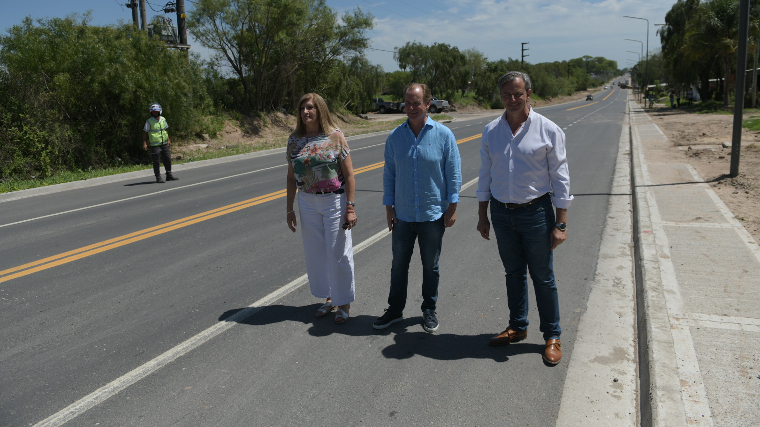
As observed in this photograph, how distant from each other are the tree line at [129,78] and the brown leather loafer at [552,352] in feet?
51.4

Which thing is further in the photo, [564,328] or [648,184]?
[648,184]

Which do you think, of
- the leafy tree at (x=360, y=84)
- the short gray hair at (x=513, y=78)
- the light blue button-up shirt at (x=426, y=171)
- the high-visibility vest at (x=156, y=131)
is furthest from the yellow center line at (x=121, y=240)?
the leafy tree at (x=360, y=84)

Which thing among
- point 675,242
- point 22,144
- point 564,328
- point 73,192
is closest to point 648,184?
point 675,242

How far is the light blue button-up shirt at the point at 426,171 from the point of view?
4121mm

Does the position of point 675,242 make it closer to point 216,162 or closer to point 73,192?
point 73,192

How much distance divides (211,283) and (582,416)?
392cm

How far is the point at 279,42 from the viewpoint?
96.5ft

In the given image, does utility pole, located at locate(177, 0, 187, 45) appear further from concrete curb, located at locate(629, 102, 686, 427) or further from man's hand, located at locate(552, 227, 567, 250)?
man's hand, located at locate(552, 227, 567, 250)

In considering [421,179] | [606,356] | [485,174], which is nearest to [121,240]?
[421,179]

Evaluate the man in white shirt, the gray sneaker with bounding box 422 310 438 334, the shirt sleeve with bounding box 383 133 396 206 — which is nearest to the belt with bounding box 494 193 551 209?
the man in white shirt

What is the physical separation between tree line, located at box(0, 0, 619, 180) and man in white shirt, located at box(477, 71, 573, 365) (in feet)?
50.4

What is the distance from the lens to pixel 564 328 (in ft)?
14.8

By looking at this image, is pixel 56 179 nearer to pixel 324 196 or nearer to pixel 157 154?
pixel 157 154

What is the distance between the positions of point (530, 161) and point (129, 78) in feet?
56.3
